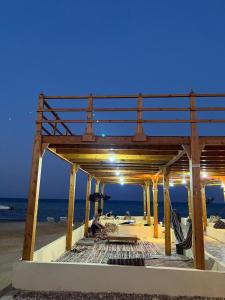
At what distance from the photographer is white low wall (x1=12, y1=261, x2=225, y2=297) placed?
19.4 feet

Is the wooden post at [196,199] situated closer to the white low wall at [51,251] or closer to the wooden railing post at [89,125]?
the wooden railing post at [89,125]

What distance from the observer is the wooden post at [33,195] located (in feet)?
21.3

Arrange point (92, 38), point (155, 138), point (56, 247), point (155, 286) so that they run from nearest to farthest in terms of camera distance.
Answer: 1. point (155, 286)
2. point (155, 138)
3. point (56, 247)
4. point (92, 38)

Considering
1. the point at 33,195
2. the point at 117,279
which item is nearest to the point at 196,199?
the point at 117,279

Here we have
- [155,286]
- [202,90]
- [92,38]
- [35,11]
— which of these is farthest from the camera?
[92,38]

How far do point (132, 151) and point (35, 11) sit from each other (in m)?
167

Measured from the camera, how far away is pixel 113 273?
619 centimetres

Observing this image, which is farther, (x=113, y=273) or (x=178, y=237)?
(x=178, y=237)

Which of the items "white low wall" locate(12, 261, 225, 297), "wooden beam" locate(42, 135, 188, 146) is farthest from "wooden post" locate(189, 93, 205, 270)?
"white low wall" locate(12, 261, 225, 297)

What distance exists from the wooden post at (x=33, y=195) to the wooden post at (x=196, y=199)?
13.3 ft

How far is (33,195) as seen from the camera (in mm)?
6773

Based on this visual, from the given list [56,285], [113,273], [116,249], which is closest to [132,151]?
[113,273]

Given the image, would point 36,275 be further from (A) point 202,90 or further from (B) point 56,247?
(A) point 202,90

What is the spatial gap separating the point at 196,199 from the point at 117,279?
2.72 metres
